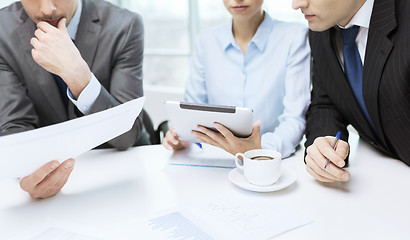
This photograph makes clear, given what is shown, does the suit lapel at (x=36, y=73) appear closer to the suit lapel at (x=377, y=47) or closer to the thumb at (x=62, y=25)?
the thumb at (x=62, y=25)

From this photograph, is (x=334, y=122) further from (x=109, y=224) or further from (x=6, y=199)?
(x=6, y=199)

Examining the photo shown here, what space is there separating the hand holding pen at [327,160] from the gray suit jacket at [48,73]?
0.69m

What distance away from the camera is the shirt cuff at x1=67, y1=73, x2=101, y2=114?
1.29 metres

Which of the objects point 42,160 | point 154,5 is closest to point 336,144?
point 42,160

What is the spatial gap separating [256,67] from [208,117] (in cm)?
67

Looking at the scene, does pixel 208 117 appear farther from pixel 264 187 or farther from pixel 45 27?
pixel 45 27

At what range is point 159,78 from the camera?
682 cm

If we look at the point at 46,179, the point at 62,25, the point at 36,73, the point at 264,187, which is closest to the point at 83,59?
the point at 62,25

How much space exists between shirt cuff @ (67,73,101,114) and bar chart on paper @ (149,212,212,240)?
2.01 feet

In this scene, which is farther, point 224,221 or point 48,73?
point 48,73

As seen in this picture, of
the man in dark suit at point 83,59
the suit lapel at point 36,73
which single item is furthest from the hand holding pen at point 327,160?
the suit lapel at point 36,73

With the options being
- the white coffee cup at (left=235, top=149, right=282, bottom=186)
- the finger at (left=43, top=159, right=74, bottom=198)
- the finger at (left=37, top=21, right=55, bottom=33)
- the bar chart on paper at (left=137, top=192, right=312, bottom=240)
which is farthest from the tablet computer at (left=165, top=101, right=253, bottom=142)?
the finger at (left=37, top=21, right=55, bottom=33)

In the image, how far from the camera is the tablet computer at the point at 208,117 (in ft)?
3.47

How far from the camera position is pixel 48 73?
150 centimetres
